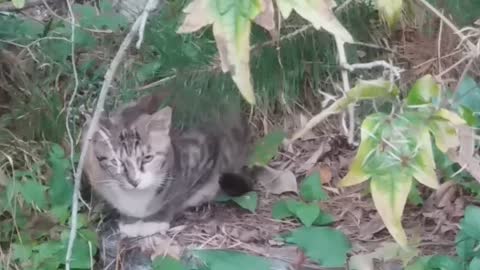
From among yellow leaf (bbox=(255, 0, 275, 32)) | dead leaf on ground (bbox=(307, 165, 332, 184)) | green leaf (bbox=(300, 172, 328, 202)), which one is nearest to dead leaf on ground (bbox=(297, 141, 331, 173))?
dead leaf on ground (bbox=(307, 165, 332, 184))

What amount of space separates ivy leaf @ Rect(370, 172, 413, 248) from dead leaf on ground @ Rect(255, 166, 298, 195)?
3.72 feet

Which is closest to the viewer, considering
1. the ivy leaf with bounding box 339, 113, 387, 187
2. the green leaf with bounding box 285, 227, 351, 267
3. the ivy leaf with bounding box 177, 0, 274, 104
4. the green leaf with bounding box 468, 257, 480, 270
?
the ivy leaf with bounding box 177, 0, 274, 104

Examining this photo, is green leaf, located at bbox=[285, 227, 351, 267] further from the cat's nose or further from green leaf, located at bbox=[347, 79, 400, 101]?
green leaf, located at bbox=[347, 79, 400, 101]

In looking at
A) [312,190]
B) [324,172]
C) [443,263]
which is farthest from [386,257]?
[324,172]

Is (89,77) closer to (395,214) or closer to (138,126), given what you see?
(138,126)

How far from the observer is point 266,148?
77.5 inches

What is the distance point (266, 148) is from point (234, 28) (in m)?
1.26

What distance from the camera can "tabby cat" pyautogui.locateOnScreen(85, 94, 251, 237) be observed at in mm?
1772

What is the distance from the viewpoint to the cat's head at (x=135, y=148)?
1764 millimetres

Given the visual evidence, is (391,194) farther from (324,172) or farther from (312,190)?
(324,172)

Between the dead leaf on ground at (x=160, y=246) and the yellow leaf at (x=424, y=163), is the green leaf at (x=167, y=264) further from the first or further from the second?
the yellow leaf at (x=424, y=163)

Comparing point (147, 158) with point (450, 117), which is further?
point (147, 158)

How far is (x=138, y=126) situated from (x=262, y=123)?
0.38 m

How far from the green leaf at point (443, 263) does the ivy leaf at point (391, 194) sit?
2.71 feet
